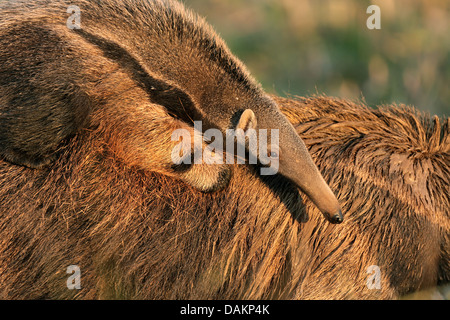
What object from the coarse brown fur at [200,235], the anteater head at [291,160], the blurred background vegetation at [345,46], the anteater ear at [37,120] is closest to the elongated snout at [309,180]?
the anteater head at [291,160]

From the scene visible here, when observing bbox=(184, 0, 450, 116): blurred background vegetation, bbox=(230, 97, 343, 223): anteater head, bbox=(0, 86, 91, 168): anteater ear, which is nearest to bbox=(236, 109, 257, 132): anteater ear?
bbox=(230, 97, 343, 223): anteater head

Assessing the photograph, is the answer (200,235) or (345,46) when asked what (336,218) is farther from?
(345,46)

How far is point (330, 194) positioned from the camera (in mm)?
3834

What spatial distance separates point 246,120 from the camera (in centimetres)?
386

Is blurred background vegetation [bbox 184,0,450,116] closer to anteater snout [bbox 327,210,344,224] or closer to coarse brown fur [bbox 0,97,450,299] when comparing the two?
coarse brown fur [bbox 0,97,450,299]

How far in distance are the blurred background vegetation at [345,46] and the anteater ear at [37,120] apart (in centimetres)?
488

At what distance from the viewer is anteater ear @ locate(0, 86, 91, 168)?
383 cm

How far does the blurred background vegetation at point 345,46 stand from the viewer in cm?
878

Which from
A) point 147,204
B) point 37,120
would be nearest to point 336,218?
point 147,204

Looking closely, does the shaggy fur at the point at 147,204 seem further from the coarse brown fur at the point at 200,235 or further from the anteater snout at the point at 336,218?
the anteater snout at the point at 336,218

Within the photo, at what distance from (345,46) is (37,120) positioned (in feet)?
22.0

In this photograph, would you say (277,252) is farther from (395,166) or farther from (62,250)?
(62,250)

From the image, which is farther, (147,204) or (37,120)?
(147,204)

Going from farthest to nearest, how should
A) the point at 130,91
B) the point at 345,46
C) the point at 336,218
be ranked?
the point at 345,46 → the point at 130,91 → the point at 336,218
